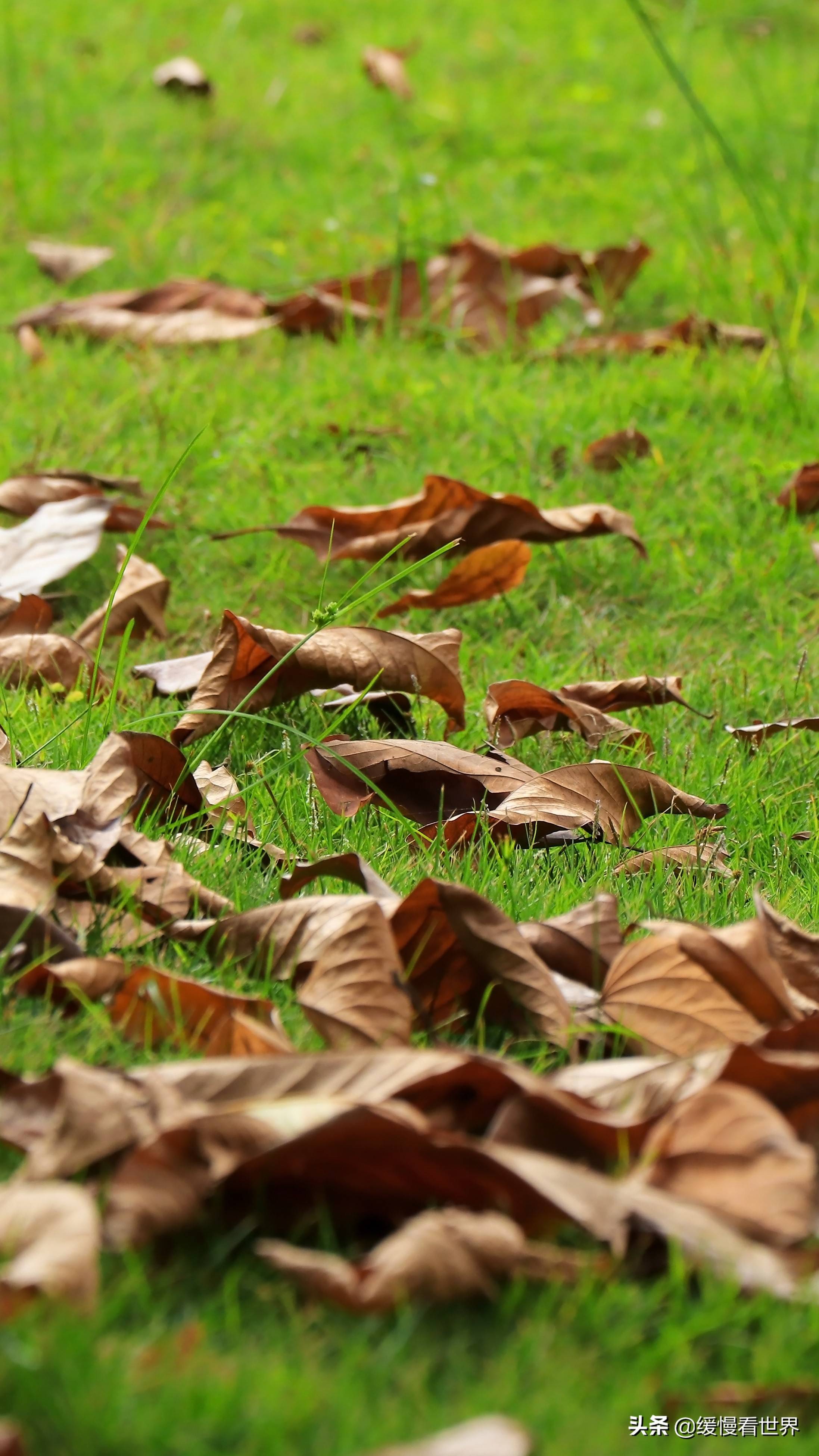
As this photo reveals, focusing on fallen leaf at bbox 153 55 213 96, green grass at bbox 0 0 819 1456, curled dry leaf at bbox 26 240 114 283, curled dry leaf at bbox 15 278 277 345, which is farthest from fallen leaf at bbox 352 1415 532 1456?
fallen leaf at bbox 153 55 213 96

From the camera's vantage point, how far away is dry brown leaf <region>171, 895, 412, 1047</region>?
54.1 inches

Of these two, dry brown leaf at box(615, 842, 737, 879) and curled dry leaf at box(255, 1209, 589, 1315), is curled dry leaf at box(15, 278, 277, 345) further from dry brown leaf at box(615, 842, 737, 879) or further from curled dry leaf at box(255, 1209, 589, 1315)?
curled dry leaf at box(255, 1209, 589, 1315)

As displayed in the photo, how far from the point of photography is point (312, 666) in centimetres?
212

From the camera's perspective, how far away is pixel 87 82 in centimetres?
517

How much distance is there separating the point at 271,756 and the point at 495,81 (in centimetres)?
438

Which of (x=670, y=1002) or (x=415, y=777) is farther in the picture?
(x=415, y=777)

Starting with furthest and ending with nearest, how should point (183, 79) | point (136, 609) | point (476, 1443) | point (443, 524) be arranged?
point (183, 79)
point (443, 524)
point (136, 609)
point (476, 1443)

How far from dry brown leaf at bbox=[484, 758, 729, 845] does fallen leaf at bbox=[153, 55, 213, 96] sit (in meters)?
3.89

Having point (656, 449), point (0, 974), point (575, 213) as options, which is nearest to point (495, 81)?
point (575, 213)

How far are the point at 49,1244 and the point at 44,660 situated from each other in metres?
1.43

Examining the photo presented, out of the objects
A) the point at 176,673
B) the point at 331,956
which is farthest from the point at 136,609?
the point at 331,956

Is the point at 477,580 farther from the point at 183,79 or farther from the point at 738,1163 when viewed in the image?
the point at 183,79

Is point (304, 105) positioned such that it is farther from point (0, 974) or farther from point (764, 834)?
point (0, 974)

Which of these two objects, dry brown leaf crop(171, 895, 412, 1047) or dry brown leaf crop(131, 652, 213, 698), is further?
dry brown leaf crop(131, 652, 213, 698)
